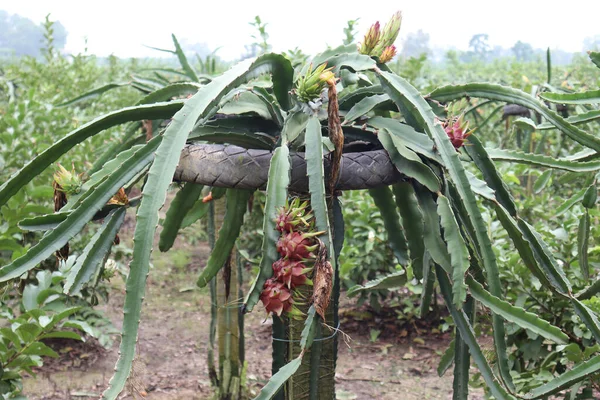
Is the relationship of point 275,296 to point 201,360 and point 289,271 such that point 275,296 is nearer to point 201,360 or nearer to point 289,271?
point 289,271

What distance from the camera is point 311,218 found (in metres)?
1.09

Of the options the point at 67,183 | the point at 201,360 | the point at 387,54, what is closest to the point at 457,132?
the point at 387,54

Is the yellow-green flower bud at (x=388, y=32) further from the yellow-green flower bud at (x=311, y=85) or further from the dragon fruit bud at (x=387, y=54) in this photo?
the yellow-green flower bud at (x=311, y=85)

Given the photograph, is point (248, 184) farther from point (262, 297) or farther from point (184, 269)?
point (184, 269)

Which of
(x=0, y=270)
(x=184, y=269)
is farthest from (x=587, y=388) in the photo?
(x=184, y=269)

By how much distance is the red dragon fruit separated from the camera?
3.28 ft

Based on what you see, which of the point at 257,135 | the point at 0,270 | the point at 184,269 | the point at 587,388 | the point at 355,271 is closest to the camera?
the point at 0,270

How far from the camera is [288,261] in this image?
101 cm

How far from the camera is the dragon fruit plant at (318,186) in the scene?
100 cm

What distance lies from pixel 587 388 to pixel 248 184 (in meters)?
1.22

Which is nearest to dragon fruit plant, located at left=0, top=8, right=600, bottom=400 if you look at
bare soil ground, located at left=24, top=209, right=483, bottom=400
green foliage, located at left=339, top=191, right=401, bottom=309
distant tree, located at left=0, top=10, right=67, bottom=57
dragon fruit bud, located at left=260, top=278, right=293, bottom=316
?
dragon fruit bud, located at left=260, top=278, right=293, bottom=316

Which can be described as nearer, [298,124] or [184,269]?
[298,124]

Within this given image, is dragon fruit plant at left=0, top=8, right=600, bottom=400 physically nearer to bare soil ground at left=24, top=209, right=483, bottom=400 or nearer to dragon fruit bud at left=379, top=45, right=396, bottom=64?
dragon fruit bud at left=379, top=45, right=396, bottom=64

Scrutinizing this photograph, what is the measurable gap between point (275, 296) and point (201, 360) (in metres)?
2.20
